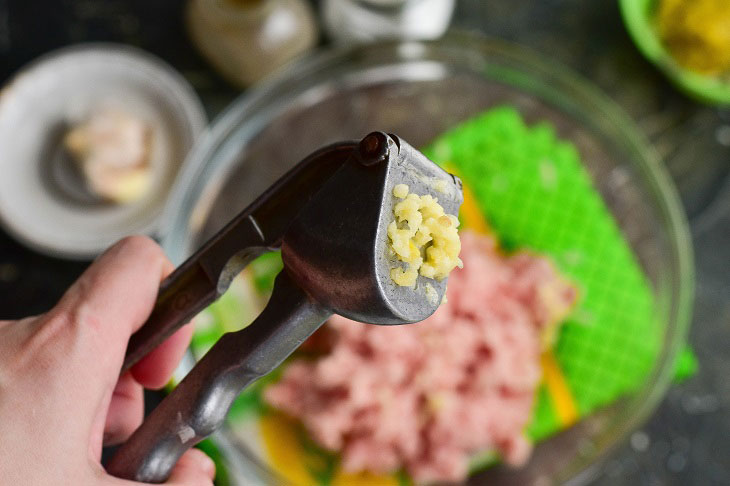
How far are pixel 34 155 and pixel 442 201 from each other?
136 centimetres

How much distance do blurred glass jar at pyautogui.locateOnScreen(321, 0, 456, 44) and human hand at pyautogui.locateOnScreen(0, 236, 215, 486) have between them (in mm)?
930

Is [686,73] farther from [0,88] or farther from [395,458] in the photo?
[0,88]

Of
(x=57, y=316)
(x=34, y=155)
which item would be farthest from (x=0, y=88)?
(x=57, y=316)

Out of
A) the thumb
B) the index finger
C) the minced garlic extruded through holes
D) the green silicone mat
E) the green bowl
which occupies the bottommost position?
the green silicone mat

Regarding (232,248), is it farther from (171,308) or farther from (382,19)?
(382,19)

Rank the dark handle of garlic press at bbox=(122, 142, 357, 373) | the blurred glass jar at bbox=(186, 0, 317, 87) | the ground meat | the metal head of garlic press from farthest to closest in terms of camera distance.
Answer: the blurred glass jar at bbox=(186, 0, 317, 87) → the ground meat → the dark handle of garlic press at bbox=(122, 142, 357, 373) → the metal head of garlic press

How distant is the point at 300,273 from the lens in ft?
2.16

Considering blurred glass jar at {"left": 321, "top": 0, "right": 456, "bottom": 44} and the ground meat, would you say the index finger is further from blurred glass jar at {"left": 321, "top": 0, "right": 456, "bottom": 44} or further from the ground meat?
blurred glass jar at {"left": 321, "top": 0, "right": 456, "bottom": 44}

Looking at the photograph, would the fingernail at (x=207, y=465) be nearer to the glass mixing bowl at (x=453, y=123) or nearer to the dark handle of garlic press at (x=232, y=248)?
the dark handle of garlic press at (x=232, y=248)

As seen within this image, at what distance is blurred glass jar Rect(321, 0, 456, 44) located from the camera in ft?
5.24

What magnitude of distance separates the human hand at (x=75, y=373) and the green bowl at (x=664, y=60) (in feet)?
4.28

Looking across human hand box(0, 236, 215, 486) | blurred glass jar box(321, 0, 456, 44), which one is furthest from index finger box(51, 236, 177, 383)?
blurred glass jar box(321, 0, 456, 44)

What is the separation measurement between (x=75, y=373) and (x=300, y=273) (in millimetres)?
303

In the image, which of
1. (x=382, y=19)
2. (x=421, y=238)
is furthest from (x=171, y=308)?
(x=382, y=19)
